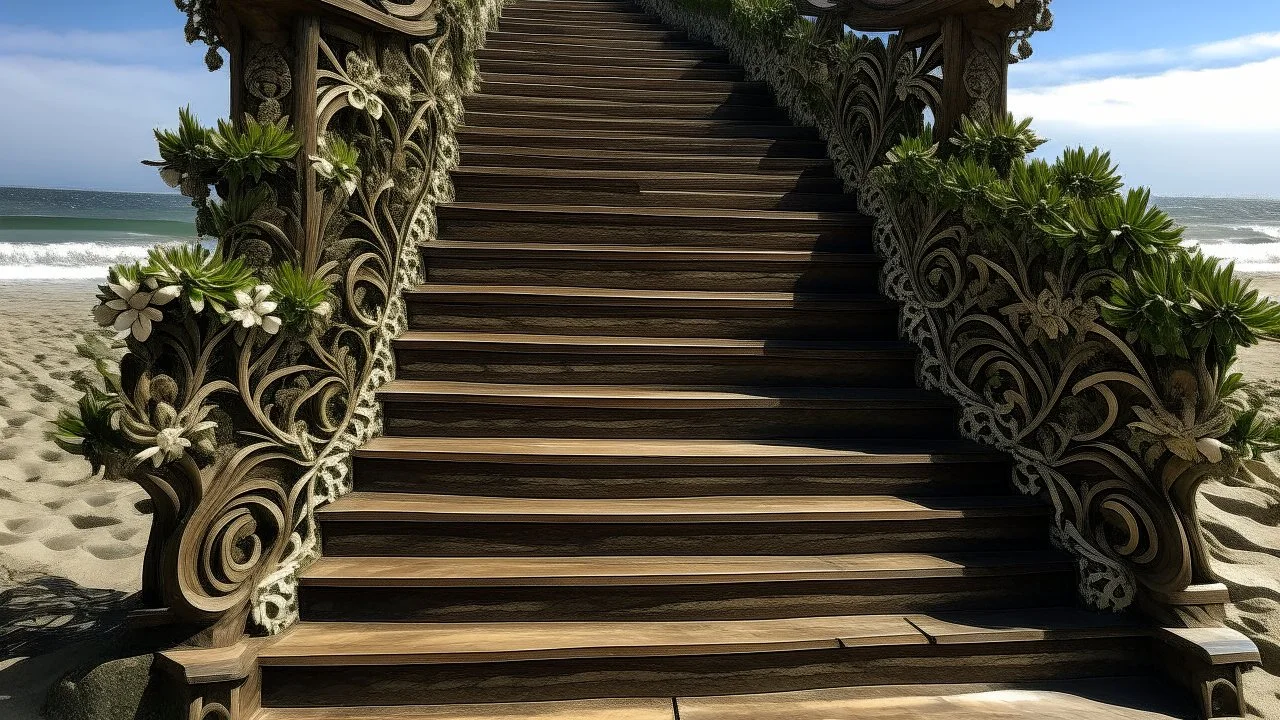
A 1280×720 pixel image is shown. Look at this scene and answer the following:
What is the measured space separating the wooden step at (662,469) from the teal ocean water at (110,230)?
287 inches

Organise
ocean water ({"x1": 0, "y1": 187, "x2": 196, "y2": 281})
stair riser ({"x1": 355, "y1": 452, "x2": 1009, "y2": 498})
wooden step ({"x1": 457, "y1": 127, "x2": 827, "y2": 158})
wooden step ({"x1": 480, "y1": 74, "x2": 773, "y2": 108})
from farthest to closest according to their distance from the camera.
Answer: ocean water ({"x1": 0, "y1": 187, "x2": 196, "y2": 281}) < wooden step ({"x1": 480, "y1": 74, "x2": 773, "y2": 108}) < wooden step ({"x1": 457, "y1": 127, "x2": 827, "y2": 158}) < stair riser ({"x1": 355, "y1": 452, "x2": 1009, "y2": 498})

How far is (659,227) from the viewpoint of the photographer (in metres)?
3.88

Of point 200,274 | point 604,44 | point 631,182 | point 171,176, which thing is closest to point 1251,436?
point 631,182

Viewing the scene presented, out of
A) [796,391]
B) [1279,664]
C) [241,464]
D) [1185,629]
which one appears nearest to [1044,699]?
[1185,629]

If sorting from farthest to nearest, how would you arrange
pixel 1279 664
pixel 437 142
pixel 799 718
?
pixel 437 142 < pixel 1279 664 < pixel 799 718

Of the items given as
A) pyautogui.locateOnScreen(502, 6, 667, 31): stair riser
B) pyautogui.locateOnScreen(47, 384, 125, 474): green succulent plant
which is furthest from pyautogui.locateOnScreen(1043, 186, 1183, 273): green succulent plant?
pyautogui.locateOnScreen(502, 6, 667, 31): stair riser

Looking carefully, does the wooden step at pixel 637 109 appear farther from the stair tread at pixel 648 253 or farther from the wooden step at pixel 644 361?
the wooden step at pixel 644 361

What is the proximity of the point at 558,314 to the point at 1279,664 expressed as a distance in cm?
309


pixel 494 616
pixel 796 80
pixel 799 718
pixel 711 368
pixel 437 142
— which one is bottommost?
pixel 799 718

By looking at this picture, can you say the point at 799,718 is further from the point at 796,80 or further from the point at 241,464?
the point at 796,80

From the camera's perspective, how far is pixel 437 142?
3.55 m

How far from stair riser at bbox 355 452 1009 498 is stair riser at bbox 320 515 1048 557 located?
19cm

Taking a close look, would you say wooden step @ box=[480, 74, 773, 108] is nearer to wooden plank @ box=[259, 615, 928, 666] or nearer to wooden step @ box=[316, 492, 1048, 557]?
wooden step @ box=[316, 492, 1048, 557]

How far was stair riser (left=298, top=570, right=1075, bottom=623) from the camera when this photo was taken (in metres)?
2.42
